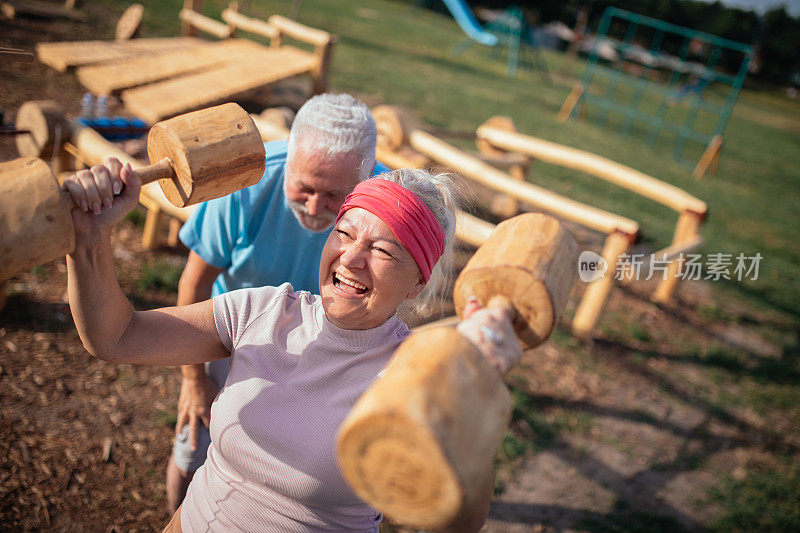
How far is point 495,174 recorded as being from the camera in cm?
521

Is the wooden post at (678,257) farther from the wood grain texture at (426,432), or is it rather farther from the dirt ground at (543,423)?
the wood grain texture at (426,432)

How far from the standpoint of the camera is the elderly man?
2.17 m

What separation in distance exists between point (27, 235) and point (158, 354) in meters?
0.56

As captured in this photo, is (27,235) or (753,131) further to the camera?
(753,131)

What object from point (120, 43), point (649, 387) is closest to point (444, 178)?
point (649, 387)

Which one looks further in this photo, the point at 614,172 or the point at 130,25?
the point at 130,25

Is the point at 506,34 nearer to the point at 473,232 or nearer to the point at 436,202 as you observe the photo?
the point at 473,232

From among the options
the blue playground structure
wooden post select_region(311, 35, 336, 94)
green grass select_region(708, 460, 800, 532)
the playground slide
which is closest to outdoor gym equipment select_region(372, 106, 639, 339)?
green grass select_region(708, 460, 800, 532)

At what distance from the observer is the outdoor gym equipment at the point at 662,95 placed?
44.3 feet

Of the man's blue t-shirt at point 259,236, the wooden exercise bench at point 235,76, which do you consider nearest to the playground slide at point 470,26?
the wooden exercise bench at point 235,76

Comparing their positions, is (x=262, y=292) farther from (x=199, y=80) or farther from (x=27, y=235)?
(x=199, y=80)

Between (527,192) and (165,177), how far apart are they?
3906 millimetres

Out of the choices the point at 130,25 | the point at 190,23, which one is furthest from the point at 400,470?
the point at 190,23

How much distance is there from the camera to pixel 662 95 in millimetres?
17484
